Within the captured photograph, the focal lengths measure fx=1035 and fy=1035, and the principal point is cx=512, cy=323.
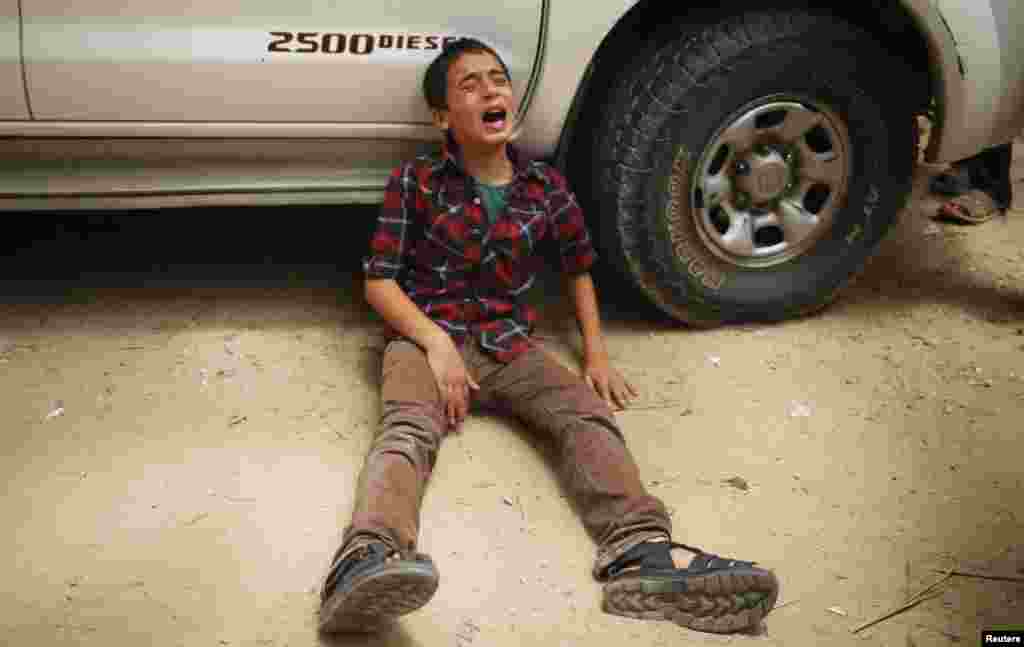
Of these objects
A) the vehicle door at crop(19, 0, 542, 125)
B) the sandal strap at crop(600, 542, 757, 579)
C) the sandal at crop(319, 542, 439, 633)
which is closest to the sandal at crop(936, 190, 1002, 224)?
the vehicle door at crop(19, 0, 542, 125)

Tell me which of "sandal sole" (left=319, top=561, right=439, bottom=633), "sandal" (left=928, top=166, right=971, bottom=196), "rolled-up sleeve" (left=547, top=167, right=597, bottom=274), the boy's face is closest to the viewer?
"sandal sole" (left=319, top=561, right=439, bottom=633)

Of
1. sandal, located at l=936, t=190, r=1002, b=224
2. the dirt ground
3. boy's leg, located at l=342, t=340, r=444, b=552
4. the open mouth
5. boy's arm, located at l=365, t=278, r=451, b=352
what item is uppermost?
the open mouth

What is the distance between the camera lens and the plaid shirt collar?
2.58 meters

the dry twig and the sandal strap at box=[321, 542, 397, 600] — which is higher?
the sandal strap at box=[321, 542, 397, 600]

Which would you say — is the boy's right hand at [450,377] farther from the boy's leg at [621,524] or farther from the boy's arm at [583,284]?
the boy's arm at [583,284]

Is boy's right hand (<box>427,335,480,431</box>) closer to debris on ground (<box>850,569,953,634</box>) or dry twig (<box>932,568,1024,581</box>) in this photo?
debris on ground (<box>850,569,953,634</box>)

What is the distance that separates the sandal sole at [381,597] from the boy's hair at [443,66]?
3.78 ft

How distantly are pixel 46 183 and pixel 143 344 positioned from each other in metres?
0.52

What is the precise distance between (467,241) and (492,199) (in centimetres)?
13

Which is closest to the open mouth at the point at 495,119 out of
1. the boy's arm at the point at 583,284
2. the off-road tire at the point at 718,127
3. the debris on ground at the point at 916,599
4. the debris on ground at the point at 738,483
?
the boy's arm at the point at 583,284

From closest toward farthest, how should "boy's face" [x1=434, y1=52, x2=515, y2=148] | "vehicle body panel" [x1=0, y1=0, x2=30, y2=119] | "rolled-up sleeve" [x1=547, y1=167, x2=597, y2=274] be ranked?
1. "vehicle body panel" [x1=0, y1=0, x2=30, y2=119]
2. "boy's face" [x1=434, y1=52, x2=515, y2=148]
3. "rolled-up sleeve" [x1=547, y1=167, x2=597, y2=274]

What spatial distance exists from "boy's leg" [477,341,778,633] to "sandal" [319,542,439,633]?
0.41 metres

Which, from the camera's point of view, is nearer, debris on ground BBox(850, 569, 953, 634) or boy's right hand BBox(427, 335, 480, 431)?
debris on ground BBox(850, 569, 953, 634)

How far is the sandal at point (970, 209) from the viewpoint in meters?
3.84
